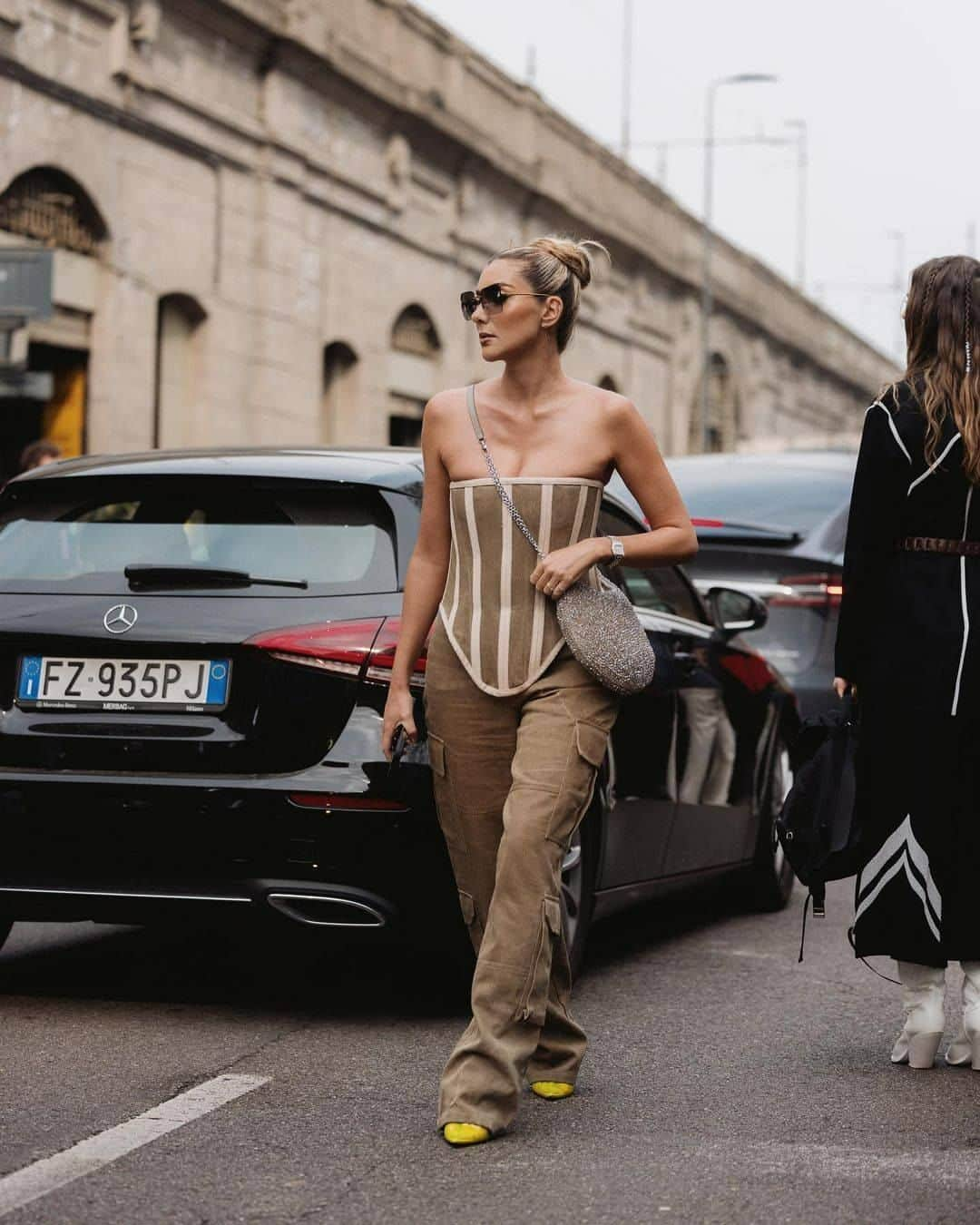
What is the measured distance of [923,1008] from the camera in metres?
5.32

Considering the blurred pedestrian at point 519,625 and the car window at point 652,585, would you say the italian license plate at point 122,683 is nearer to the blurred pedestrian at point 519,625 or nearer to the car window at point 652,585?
the blurred pedestrian at point 519,625

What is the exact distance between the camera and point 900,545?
17.4ft

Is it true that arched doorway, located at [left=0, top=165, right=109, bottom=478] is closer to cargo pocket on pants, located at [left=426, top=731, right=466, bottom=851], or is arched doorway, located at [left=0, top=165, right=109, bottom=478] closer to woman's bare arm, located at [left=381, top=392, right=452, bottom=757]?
woman's bare arm, located at [left=381, top=392, right=452, bottom=757]

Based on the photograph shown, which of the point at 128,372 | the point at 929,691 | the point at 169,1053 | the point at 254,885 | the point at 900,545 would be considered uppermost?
the point at 128,372

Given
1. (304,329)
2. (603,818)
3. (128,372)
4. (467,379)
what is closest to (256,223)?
(304,329)

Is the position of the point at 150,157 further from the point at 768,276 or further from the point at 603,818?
the point at 768,276

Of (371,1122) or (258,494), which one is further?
(258,494)

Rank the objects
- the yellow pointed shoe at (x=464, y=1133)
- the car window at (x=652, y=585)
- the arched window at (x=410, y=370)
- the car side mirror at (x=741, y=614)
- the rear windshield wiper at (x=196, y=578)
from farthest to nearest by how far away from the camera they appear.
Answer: the arched window at (x=410, y=370), the car side mirror at (x=741, y=614), the car window at (x=652, y=585), the rear windshield wiper at (x=196, y=578), the yellow pointed shoe at (x=464, y=1133)

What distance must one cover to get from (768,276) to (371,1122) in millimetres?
49646

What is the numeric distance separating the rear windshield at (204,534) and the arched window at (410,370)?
2245 centimetres

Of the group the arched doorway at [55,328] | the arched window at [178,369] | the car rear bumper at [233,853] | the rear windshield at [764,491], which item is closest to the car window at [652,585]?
the car rear bumper at [233,853]

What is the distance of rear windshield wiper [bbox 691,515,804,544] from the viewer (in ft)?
33.6

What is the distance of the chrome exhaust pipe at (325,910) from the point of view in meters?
5.52

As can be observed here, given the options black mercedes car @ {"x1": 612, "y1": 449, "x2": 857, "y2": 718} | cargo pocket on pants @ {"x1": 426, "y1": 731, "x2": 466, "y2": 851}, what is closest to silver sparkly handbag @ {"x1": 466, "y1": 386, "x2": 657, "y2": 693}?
cargo pocket on pants @ {"x1": 426, "y1": 731, "x2": 466, "y2": 851}
